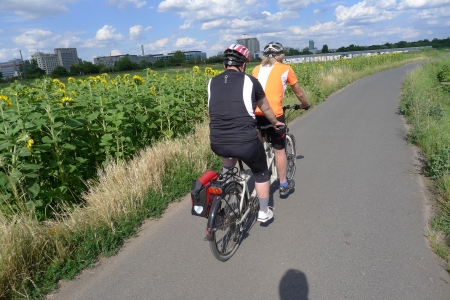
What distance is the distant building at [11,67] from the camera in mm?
18734

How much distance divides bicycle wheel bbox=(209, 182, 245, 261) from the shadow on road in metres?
0.70

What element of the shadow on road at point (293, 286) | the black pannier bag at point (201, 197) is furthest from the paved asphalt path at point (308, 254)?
the black pannier bag at point (201, 197)

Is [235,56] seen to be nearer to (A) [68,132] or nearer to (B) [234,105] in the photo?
(B) [234,105]

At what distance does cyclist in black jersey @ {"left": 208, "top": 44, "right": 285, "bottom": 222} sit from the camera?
3494mm

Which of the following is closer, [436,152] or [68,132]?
[68,132]

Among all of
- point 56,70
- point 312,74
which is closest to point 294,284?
point 312,74

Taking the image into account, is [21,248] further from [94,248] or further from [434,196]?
[434,196]

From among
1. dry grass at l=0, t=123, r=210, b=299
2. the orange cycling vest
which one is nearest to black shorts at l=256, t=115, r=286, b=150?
the orange cycling vest

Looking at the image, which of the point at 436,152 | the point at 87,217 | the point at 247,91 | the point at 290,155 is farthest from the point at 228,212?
the point at 436,152

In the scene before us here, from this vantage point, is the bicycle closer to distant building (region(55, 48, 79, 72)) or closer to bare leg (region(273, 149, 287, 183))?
bare leg (region(273, 149, 287, 183))

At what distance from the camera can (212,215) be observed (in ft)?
11.3

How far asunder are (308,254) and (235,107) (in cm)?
181

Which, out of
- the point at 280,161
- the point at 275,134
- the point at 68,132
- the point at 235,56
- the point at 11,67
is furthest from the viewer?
the point at 11,67

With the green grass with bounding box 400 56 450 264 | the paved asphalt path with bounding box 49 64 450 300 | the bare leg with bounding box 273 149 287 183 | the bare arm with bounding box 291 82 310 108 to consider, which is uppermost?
the bare arm with bounding box 291 82 310 108
